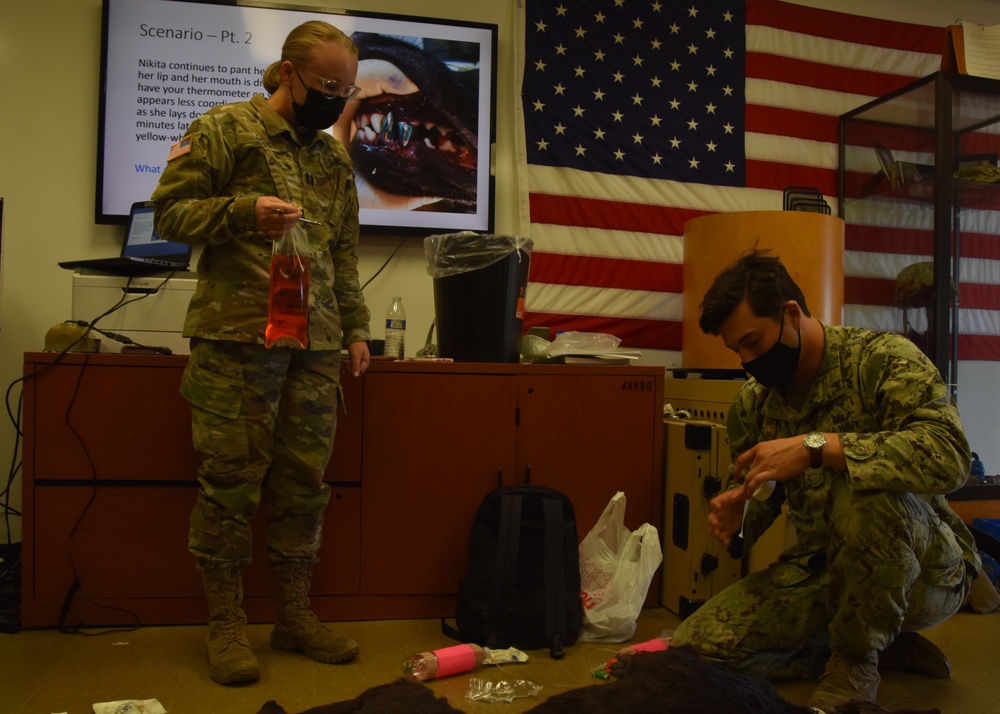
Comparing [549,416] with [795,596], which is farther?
[549,416]

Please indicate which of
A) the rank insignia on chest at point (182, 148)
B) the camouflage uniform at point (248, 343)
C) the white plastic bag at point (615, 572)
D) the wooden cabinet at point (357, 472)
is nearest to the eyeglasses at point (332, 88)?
the camouflage uniform at point (248, 343)

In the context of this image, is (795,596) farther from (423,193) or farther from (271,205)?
(423,193)

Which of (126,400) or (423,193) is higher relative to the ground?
(423,193)

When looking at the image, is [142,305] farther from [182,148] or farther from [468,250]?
[468,250]

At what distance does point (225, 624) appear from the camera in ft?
5.82

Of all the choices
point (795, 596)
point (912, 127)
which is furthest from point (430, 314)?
point (912, 127)

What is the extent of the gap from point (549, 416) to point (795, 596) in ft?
2.86

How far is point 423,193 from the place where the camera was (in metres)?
2.86

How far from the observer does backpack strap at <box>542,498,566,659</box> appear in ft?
6.38

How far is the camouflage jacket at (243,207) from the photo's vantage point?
166 centimetres

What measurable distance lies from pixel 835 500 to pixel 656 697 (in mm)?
577

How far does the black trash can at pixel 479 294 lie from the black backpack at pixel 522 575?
462 millimetres

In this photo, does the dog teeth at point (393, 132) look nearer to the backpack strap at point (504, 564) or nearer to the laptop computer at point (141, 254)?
the laptop computer at point (141, 254)

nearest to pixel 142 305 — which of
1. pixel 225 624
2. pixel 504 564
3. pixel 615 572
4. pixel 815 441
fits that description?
pixel 225 624
